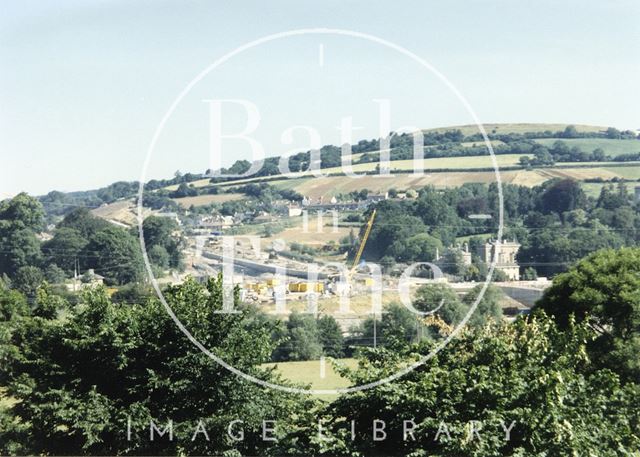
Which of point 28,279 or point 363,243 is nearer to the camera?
point 363,243

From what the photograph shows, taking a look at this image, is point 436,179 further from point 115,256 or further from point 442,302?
point 442,302

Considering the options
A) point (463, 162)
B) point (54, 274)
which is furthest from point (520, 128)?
point (54, 274)

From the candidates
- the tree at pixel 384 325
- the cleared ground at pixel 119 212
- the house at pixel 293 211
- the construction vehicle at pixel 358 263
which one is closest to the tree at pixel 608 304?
the tree at pixel 384 325

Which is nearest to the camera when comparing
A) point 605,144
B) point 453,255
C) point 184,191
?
point 453,255

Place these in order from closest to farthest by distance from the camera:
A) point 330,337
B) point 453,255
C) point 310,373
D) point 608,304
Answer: point 608,304 → point 310,373 → point 330,337 → point 453,255

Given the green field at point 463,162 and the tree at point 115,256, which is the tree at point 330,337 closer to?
the green field at point 463,162
